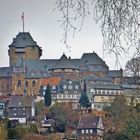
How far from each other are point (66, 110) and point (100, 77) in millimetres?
25553

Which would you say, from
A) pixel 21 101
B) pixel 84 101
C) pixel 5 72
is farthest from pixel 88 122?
pixel 5 72

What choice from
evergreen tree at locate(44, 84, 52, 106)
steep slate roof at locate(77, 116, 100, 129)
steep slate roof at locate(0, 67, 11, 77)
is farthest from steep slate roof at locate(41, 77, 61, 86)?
steep slate roof at locate(77, 116, 100, 129)

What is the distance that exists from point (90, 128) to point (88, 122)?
242 centimetres

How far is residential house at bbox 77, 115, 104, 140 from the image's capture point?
47.4 metres

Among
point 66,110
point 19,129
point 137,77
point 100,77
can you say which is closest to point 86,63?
point 100,77

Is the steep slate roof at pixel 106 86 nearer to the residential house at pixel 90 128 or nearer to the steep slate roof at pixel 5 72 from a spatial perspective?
the steep slate roof at pixel 5 72

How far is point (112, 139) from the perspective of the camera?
1351 inches

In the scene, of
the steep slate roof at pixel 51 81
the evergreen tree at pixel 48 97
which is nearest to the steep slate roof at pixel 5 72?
the steep slate roof at pixel 51 81

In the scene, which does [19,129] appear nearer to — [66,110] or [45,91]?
[66,110]

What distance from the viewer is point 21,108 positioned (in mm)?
66125

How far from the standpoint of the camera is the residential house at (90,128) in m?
47.4

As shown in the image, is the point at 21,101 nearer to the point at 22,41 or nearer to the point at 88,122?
the point at 88,122

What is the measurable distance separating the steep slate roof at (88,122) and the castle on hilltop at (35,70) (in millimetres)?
20160

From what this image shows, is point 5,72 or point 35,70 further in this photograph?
point 5,72
